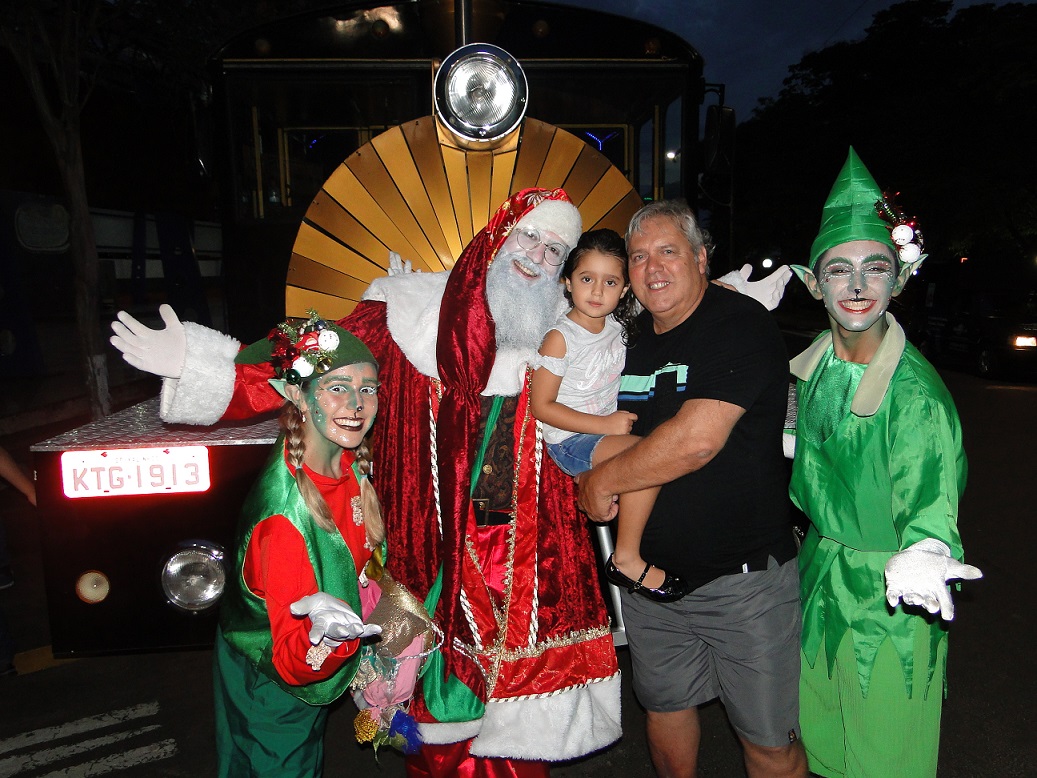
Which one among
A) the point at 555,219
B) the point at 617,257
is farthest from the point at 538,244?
the point at 617,257

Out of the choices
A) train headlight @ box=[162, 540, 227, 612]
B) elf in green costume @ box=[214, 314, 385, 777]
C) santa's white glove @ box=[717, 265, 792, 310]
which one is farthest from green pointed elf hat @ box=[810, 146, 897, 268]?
train headlight @ box=[162, 540, 227, 612]

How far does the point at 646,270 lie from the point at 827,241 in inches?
20.2

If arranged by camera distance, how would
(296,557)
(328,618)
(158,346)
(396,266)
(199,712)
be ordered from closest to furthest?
(328,618), (296,557), (158,346), (396,266), (199,712)

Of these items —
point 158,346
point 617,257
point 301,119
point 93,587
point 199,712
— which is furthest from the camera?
point 301,119

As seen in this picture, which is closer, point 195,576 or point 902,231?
point 902,231

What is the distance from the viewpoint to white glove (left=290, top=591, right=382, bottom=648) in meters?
1.64

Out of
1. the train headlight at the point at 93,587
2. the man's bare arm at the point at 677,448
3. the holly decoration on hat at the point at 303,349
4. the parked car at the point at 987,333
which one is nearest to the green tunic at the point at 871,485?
the man's bare arm at the point at 677,448

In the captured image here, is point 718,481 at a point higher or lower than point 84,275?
lower

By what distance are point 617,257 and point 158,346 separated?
134 centimetres

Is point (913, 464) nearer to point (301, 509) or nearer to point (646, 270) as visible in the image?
point (646, 270)

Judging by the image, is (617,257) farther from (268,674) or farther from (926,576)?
(268,674)

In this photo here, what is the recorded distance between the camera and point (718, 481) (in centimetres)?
204

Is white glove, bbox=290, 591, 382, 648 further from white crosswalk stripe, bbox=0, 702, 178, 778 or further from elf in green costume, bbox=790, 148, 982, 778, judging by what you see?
white crosswalk stripe, bbox=0, 702, 178, 778

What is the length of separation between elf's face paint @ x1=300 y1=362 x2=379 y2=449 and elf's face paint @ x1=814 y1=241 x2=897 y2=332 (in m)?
1.31
